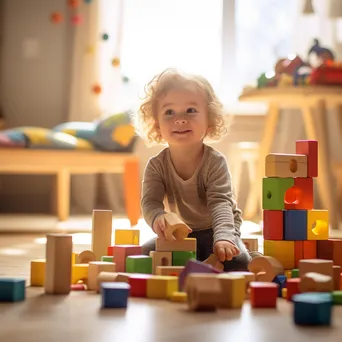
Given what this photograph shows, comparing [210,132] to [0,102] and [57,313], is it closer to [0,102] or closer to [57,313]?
[57,313]

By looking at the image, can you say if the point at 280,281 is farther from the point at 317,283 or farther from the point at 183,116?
the point at 183,116

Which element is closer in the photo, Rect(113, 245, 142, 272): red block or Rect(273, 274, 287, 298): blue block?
Rect(273, 274, 287, 298): blue block

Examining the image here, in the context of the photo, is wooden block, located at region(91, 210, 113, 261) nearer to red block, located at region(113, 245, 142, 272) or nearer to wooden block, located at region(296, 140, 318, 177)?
red block, located at region(113, 245, 142, 272)

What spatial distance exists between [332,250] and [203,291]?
1.73 ft

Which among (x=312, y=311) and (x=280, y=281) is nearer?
(x=312, y=311)

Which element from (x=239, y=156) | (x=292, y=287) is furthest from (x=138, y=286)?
(x=239, y=156)

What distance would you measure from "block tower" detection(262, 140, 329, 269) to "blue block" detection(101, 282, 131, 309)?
50 centimetres

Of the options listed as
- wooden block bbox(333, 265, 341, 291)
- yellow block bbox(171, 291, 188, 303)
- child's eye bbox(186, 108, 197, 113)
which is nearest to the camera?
yellow block bbox(171, 291, 188, 303)

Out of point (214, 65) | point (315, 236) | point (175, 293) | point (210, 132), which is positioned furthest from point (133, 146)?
point (175, 293)

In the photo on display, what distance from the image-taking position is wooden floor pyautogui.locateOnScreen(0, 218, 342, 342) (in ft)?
2.93

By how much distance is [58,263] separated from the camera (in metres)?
1.21

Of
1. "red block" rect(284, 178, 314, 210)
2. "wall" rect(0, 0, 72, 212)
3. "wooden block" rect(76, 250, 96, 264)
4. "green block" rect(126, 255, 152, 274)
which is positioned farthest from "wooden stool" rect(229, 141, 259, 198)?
"green block" rect(126, 255, 152, 274)

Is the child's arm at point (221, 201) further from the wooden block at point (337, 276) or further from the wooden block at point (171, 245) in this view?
the wooden block at point (337, 276)

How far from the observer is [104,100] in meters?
4.11
